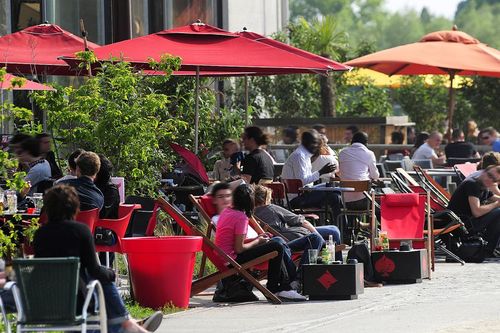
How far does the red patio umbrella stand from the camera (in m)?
15.9

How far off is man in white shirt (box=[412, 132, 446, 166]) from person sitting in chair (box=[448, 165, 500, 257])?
7.63 meters

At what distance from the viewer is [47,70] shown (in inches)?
747

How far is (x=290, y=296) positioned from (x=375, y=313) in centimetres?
119

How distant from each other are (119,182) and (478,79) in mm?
20340

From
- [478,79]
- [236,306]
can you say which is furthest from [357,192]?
[478,79]

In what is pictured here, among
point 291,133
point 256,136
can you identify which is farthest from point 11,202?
point 291,133

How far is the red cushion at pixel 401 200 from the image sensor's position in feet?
50.2

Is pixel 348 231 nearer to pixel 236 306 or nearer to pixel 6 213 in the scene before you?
pixel 236 306

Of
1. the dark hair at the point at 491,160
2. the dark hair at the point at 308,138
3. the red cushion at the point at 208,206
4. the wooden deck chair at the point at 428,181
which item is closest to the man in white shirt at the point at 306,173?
the dark hair at the point at 308,138

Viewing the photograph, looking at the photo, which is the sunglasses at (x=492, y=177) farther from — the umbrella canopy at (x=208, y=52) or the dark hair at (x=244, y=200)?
the dark hair at (x=244, y=200)

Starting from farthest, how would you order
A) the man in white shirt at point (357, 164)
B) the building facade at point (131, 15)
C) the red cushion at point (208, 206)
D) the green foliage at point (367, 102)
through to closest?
the green foliage at point (367, 102), the building facade at point (131, 15), the man in white shirt at point (357, 164), the red cushion at point (208, 206)

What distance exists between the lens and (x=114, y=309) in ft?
31.5

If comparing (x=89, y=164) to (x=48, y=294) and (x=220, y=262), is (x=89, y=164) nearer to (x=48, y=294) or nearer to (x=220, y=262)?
(x=220, y=262)

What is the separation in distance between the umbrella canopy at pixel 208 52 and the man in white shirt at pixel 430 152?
7.85 metres
